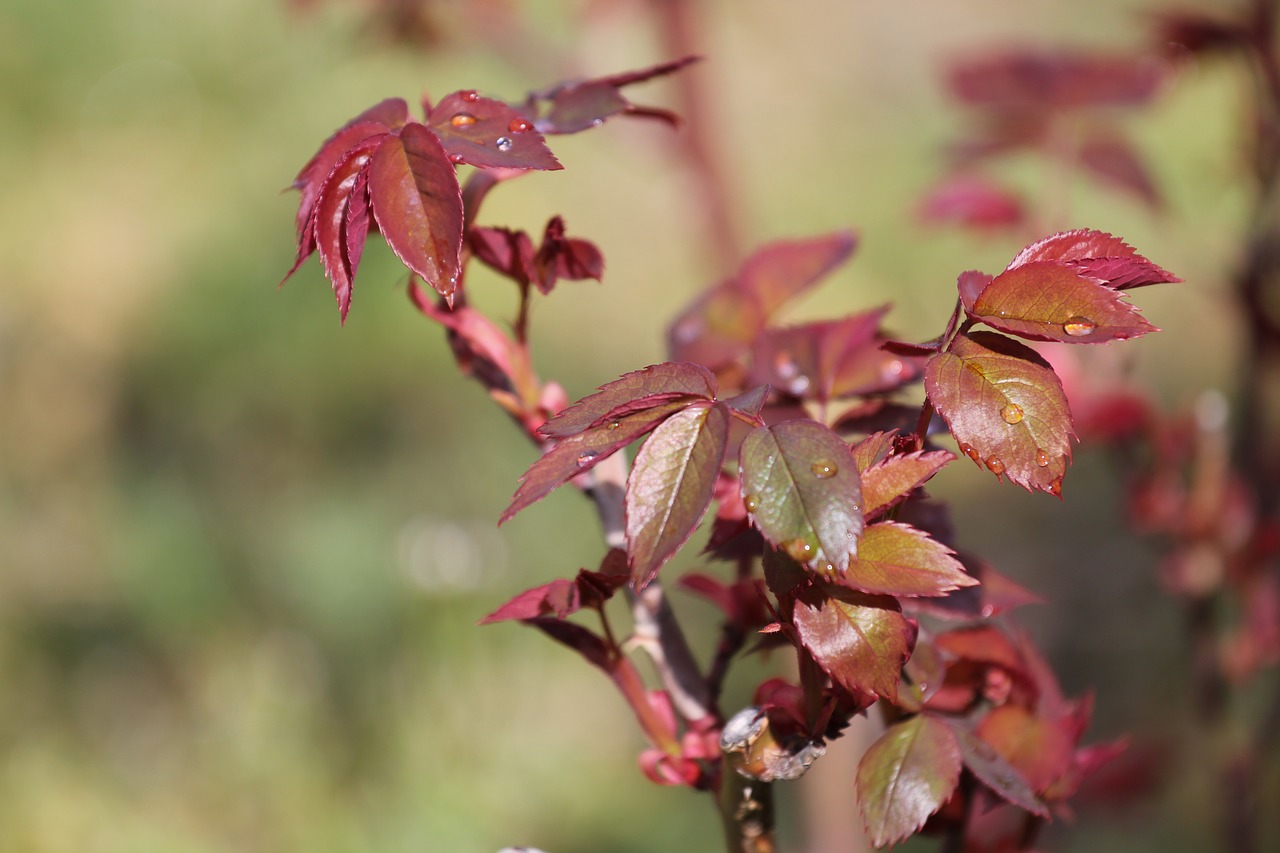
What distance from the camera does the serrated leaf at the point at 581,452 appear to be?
417 millimetres

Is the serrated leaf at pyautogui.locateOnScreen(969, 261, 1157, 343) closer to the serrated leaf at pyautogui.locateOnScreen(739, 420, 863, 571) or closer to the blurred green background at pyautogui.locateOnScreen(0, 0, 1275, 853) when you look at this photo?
the serrated leaf at pyautogui.locateOnScreen(739, 420, 863, 571)

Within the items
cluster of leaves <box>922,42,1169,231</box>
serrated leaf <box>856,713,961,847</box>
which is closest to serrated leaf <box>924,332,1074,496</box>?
serrated leaf <box>856,713,961,847</box>

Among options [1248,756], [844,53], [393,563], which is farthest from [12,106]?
[1248,756]

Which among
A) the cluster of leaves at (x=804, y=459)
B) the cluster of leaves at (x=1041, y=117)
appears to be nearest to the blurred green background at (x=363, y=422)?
the cluster of leaves at (x=1041, y=117)

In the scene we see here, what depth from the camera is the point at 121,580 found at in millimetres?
1890

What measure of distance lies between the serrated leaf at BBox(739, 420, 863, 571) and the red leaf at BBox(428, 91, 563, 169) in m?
0.13

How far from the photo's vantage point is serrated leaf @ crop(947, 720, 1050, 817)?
1.63 feet

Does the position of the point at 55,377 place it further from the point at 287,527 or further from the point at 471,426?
the point at 471,426

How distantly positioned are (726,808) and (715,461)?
206 mm

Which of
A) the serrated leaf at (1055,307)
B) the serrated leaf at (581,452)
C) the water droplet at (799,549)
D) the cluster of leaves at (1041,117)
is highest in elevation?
the serrated leaf at (1055,307)

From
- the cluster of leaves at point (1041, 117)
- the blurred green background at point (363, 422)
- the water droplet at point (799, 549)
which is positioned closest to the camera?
the water droplet at point (799, 549)

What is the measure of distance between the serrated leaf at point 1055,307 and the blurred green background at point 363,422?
0.81m

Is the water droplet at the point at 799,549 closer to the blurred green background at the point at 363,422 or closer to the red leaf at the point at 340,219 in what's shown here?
the red leaf at the point at 340,219

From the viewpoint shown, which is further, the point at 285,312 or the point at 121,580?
the point at 285,312
